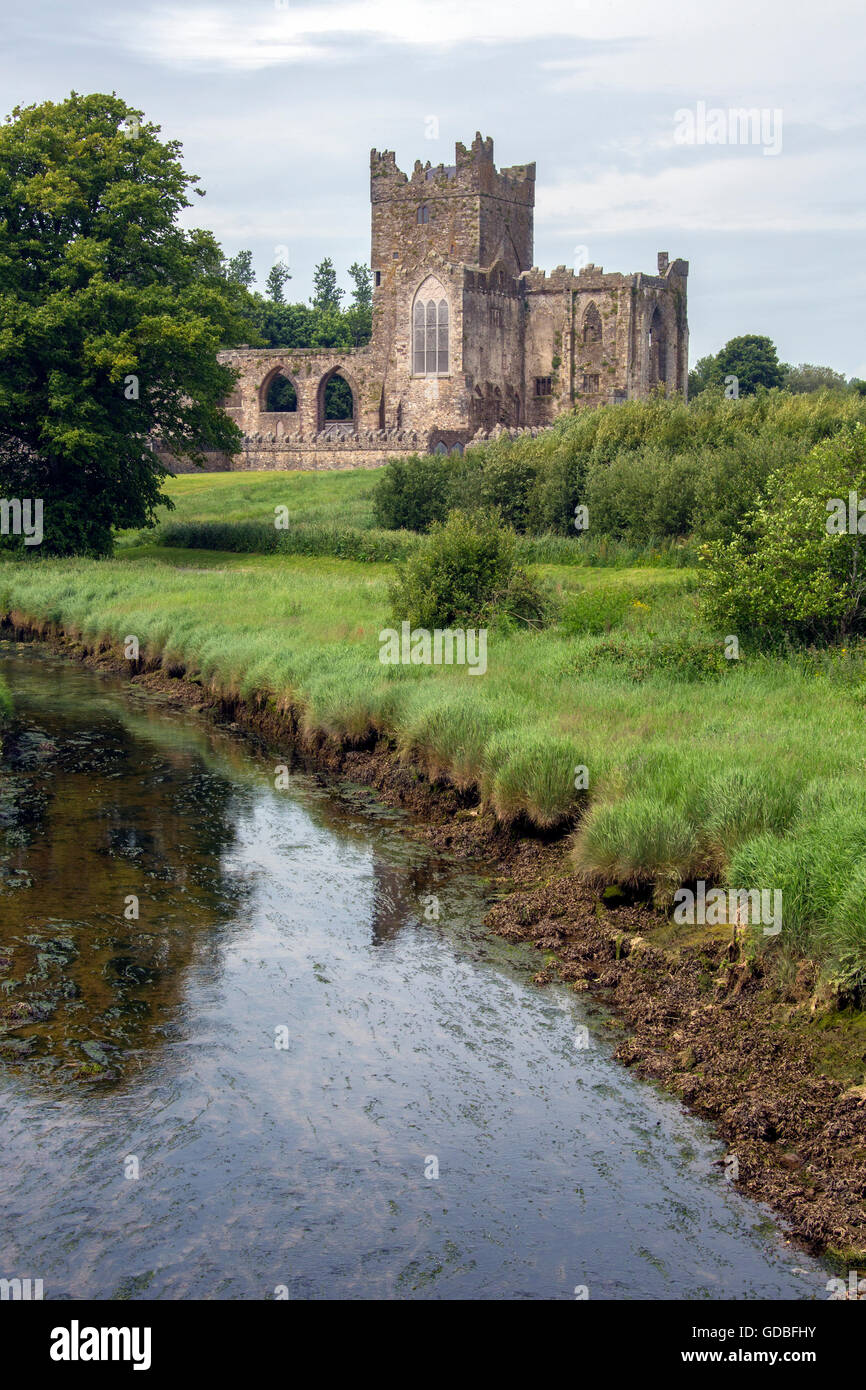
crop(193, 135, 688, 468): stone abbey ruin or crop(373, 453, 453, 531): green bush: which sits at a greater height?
crop(193, 135, 688, 468): stone abbey ruin

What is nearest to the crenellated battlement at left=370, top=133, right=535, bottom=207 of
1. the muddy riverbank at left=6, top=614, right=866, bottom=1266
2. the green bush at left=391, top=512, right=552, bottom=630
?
the green bush at left=391, top=512, right=552, bottom=630

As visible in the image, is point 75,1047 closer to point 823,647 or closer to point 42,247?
point 823,647

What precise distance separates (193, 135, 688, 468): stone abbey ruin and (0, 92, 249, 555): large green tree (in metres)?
Answer: 28.5

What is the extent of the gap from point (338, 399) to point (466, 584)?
6492 centimetres

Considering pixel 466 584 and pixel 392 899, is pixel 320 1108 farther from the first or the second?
pixel 466 584

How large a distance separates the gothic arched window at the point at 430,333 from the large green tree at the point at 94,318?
1256 inches

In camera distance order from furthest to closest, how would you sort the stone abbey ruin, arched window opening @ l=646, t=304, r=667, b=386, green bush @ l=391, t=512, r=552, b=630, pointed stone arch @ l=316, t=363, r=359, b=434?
1. pointed stone arch @ l=316, t=363, r=359, b=434
2. arched window opening @ l=646, t=304, r=667, b=386
3. the stone abbey ruin
4. green bush @ l=391, t=512, r=552, b=630

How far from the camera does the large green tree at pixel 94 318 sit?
1462 inches

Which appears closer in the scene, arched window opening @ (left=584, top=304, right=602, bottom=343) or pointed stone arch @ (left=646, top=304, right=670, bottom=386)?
arched window opening @ (left=584, top=304, right=602, bottom=343)

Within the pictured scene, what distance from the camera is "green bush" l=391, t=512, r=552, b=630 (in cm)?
2358

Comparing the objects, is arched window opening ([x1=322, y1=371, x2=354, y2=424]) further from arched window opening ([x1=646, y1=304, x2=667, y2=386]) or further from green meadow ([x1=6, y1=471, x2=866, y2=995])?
green meadow ([x1=6, y1=471, x2=866, y2=995])
